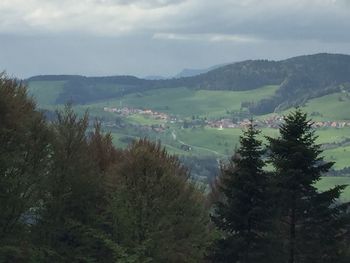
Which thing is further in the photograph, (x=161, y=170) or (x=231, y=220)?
(x=161, y=170)

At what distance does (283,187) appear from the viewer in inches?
1028

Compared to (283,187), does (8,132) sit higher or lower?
higher

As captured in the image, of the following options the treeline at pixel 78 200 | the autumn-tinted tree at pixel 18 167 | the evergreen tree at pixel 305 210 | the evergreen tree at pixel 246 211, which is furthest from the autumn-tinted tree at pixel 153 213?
the evergreen tree at pixel 305 210

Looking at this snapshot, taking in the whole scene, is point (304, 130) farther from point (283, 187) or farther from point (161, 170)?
point (161, 170)

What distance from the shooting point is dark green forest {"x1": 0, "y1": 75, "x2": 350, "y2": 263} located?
1024 inches

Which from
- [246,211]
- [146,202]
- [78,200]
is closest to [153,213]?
[146,202]

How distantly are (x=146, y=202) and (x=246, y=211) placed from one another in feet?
20.2

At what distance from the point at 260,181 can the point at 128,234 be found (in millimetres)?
7871

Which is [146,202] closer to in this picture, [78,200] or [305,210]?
[78,200]

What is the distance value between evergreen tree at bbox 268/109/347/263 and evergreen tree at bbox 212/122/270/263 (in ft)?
3.32

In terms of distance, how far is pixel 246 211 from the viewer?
27.3 m

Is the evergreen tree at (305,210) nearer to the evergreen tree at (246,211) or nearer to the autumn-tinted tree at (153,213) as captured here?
the evergreen tree at (246,211)

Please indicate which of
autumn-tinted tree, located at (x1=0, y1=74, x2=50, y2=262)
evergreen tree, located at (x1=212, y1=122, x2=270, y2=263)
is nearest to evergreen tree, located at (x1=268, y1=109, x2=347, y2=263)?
evergreen tree, located at (x1=212, y1=122, x2=270, y2=263)

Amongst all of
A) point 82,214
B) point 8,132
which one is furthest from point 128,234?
point 8,132
